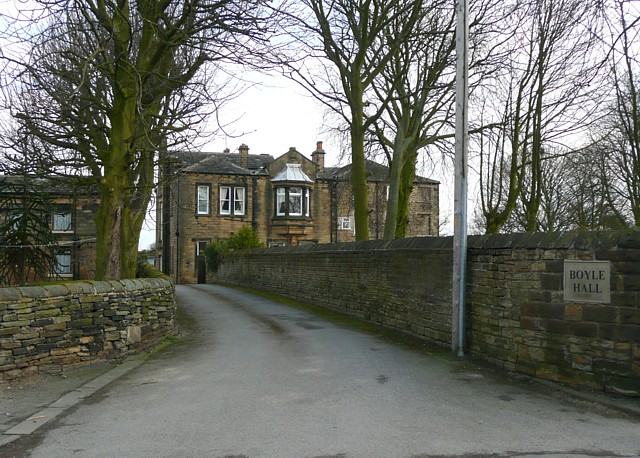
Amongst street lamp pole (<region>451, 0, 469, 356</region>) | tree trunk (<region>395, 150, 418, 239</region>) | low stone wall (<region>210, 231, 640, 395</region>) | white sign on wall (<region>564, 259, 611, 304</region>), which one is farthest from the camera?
tree trunk (<region>395, 150, 418, 239</region>)

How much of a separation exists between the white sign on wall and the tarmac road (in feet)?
4.30

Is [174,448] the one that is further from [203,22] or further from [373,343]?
[203,22]

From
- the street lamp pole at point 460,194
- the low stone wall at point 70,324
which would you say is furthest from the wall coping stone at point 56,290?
the street lamp pole at point 460,194

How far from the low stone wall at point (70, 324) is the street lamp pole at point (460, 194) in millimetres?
5818

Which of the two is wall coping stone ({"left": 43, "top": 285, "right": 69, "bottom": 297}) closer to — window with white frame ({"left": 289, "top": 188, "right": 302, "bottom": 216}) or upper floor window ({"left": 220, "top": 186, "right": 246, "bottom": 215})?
upper floor window ({"left": 220, "top": 186, "right": 246, "bottom": 215})

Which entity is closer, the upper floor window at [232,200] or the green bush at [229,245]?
the green bush at [229,245]

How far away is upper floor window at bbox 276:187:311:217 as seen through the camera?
Result: 4188 cm

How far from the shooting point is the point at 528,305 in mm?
8461

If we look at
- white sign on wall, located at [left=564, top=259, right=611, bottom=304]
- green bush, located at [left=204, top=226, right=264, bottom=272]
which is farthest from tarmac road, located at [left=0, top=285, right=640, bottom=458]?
green bush, located at [left=204, top=226, right=264, bottom=272]

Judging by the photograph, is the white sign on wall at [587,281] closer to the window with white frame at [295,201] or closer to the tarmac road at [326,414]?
the tarmac road at [326,414]

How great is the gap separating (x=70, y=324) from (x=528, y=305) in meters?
6.96

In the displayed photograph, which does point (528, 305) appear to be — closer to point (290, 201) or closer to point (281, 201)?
point (290, 201)

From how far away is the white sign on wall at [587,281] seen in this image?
740 centimetres

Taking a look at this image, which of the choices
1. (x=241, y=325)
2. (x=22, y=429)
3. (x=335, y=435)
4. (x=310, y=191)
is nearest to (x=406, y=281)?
(x=241, y=325)
